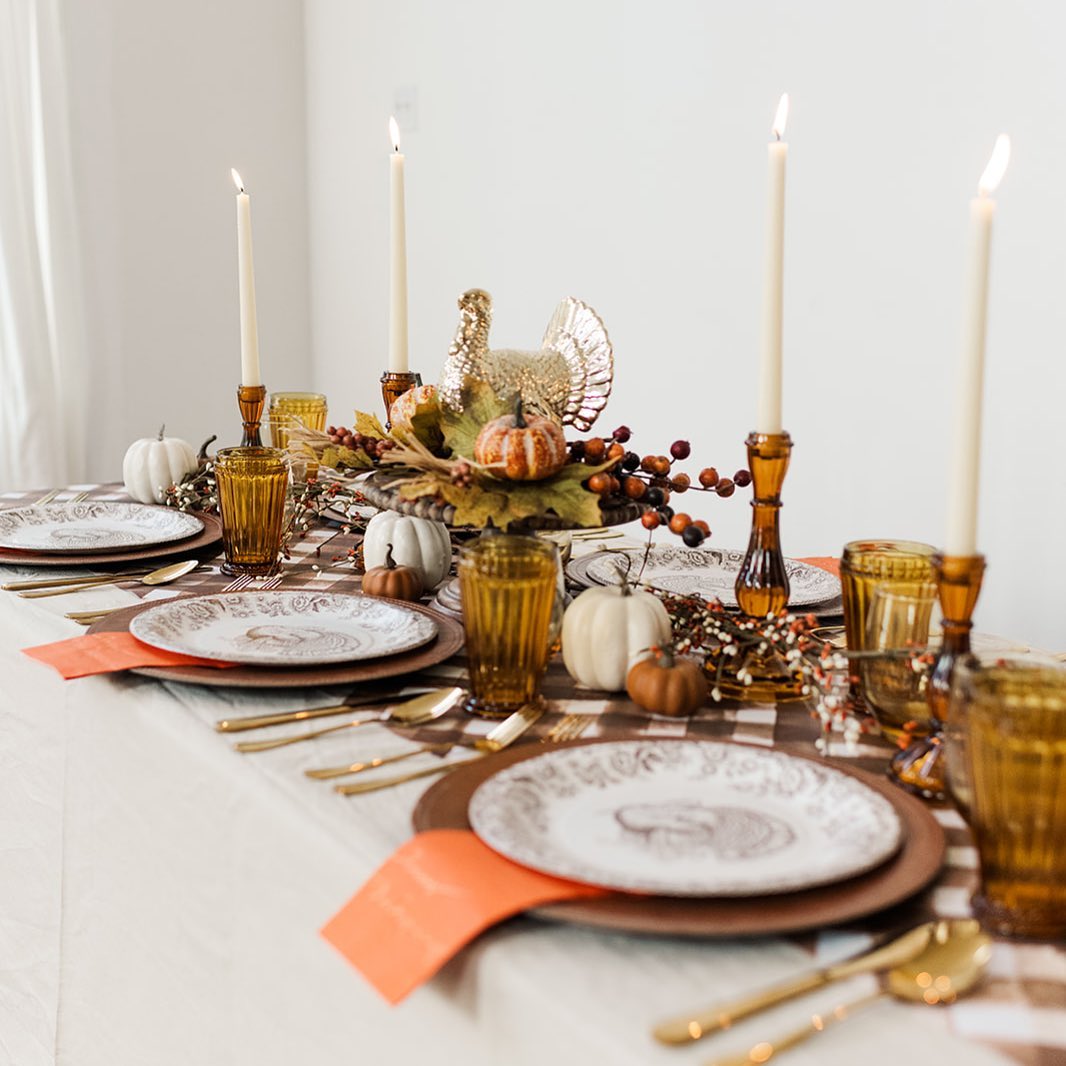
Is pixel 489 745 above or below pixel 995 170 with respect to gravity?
below

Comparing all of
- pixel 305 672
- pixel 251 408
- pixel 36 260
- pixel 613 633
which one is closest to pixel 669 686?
pixel 613 633

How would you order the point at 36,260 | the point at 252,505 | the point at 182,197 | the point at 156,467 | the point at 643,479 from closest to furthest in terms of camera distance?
1. the point at 643,479
2. the point at 252,505
3. the point at 156,467
4. the point at 36,260
5. the point at 182,197

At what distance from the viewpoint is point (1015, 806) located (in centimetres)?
61

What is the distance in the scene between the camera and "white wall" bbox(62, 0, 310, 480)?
3.27 m

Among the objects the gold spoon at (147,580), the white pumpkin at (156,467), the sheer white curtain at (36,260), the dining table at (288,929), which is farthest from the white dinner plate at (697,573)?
the sheer white curtain at (36,260)

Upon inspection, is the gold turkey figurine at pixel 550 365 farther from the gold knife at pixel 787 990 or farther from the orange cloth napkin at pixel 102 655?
the gold knife at pixel 787 990

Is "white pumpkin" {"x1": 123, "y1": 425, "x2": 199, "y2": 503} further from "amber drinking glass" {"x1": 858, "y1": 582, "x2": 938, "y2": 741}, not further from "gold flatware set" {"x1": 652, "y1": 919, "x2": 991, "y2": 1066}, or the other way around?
"gold flatware set" {"x1": 652, "y1": 919, "x2": 991, "y2": 1066}

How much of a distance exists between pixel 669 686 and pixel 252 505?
580mm

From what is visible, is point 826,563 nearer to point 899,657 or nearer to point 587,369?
point 587,369

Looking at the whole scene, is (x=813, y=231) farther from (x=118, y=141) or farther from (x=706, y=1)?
(x=118, y=141)

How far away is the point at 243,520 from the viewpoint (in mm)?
1341

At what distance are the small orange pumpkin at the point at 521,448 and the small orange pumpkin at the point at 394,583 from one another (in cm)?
20

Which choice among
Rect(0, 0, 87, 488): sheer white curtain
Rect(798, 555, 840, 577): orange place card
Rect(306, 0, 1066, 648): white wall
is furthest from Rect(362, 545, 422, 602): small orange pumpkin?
Rect(0, 0, 87, 488): sheer white curtain

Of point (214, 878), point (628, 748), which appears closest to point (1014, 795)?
point (628, 748)
